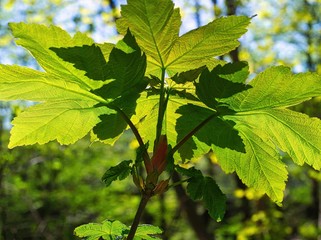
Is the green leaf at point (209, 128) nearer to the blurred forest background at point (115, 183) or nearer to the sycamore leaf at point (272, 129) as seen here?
the sycamore leaf at point (272, 129)

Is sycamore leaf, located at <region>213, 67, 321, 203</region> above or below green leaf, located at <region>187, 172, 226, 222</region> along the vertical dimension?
above

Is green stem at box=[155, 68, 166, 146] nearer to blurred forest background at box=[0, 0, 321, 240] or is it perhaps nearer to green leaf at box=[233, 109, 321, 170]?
green leaf at box=[233, 109, 321, 170]

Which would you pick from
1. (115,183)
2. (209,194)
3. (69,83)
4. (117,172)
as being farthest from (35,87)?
(115,183)

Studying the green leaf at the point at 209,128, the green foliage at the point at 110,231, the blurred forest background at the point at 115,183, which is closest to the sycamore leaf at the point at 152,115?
the green leaf at the point at 209,128

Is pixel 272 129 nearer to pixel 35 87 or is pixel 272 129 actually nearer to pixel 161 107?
pixel 161 107

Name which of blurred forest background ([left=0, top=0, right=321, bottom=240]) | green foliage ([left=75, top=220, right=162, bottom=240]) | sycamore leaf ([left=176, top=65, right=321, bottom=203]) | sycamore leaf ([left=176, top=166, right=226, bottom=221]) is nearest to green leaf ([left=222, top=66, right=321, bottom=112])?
sycamore leaf ([left=176, top=65, right=321, bottom=203])

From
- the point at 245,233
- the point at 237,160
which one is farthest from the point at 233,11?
the point at 237,160

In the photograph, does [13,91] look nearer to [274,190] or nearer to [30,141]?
[30,141]
